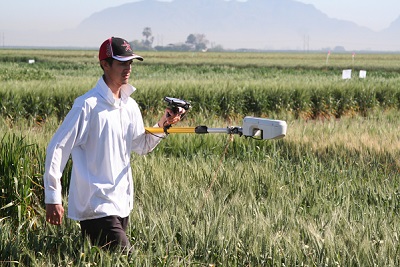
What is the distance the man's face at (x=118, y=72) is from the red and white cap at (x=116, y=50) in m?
0.06

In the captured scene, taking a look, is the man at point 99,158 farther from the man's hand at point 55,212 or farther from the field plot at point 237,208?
the field plot at point 237,208

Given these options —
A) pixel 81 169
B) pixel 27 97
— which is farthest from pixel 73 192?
pixel 27 97

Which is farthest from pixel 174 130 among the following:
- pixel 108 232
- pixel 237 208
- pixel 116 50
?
pixel 237 208

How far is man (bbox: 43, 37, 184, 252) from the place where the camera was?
136 inches

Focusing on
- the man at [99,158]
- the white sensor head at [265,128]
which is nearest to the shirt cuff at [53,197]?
the man at [99,158]

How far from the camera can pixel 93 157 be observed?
3.58 m

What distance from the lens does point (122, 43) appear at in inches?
142

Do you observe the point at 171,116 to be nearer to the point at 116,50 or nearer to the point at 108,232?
the point at 116,50

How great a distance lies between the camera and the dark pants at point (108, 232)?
3531 millimetres

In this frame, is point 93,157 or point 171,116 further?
point 171,116

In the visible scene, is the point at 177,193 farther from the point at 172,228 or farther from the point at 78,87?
the point at 78,87

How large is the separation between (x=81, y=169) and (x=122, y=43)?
73 cm

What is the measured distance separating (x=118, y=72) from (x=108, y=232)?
2.88ft

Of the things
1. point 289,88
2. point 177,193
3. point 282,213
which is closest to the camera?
point 282,213
